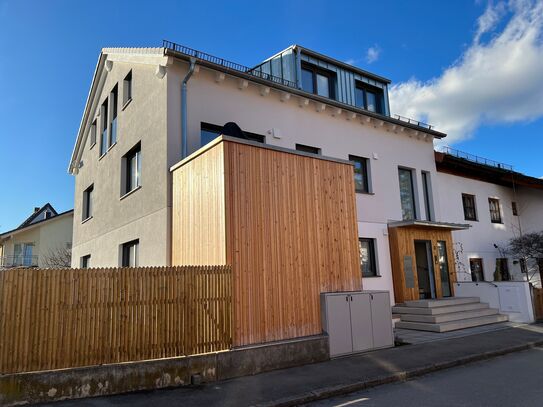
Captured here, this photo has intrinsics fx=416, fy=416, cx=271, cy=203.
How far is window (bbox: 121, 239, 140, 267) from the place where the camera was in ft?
40.1

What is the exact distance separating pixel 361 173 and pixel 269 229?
739cm

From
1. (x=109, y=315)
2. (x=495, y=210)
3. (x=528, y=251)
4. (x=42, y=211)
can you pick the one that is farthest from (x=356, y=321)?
(x=42, y=211)

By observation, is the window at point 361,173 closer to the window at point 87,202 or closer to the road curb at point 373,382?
the road curb at point 373,382

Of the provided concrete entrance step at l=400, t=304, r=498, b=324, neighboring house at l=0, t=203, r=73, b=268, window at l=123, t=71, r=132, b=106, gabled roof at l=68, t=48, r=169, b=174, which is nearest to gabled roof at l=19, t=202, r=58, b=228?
neighboring house at l=0, t=203, r=73, b=268

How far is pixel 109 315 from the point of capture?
659 centimetres

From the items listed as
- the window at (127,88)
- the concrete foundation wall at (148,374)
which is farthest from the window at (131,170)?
the concrete foundation wall at (148,374)

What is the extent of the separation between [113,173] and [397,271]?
10210 millimetres

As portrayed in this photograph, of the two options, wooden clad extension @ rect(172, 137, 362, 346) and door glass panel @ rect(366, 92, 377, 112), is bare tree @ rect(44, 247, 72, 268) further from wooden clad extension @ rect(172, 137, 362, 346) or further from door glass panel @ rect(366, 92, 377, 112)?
wooden clad extension @ rect(172, 137, 362, 346)

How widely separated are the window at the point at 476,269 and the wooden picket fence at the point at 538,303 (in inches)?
139

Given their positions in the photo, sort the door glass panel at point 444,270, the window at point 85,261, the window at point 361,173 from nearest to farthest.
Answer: the window at point 361,173 → the door glass panel at point 444,270 → the window at point 85,261

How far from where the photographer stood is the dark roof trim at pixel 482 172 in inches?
706

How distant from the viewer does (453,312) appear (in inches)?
500

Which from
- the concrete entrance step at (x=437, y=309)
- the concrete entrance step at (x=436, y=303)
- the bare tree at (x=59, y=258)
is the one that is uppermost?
the bare tree at (x=59, y=258)

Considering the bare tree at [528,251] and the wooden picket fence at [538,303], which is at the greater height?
the bare tree at [528,251]
